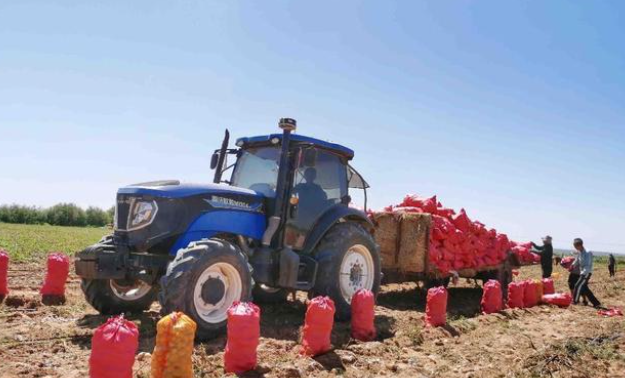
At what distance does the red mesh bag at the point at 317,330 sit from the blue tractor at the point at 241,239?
912 mm

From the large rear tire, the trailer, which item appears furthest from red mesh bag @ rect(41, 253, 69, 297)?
the trailer

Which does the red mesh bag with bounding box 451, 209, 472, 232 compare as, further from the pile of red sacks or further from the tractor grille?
the tractor grille

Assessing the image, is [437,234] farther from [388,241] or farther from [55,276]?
[55,276]

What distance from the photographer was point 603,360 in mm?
4730

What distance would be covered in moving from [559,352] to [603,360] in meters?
0.41

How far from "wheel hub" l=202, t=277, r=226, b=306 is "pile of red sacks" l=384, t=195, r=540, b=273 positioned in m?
4.41

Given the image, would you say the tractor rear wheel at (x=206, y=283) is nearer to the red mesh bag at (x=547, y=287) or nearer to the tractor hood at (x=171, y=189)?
the tractor hood at (x=171, y=189)

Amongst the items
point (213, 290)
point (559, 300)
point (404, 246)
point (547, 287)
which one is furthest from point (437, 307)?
point (547, 287)

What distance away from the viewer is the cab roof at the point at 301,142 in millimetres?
6320

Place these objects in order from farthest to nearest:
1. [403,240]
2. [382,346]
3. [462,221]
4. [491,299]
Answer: [462,221]
[403,240]
[491,299]
[382,346]

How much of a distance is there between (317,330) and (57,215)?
61.5 meters

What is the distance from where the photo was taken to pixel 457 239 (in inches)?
347

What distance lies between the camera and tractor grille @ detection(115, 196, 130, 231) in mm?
5348

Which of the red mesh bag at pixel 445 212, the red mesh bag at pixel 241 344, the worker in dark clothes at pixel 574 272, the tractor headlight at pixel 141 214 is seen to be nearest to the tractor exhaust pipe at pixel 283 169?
the tractor headlight at pixel 141 214
